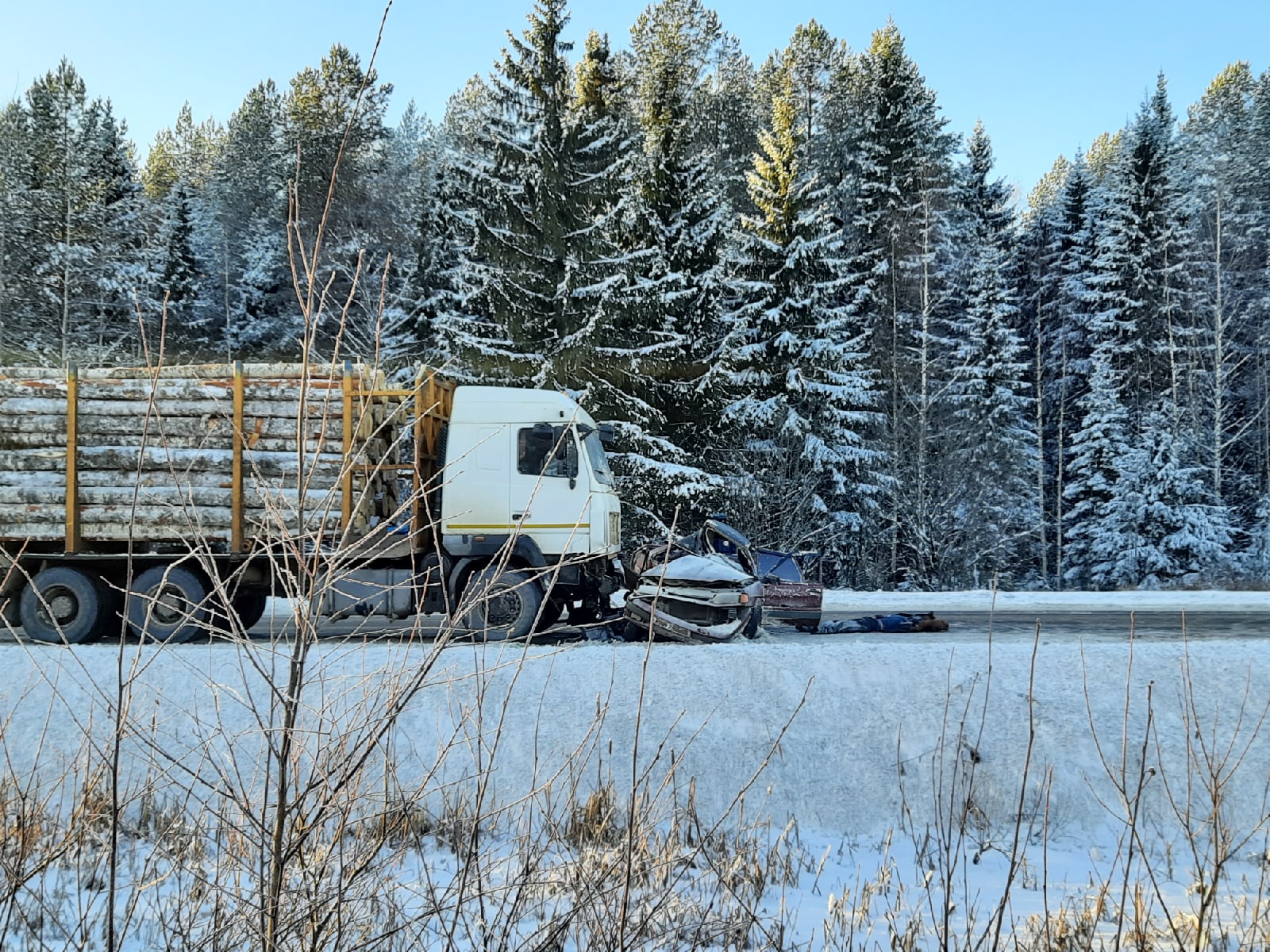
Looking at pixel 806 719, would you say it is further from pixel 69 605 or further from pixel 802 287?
pixel 802 287

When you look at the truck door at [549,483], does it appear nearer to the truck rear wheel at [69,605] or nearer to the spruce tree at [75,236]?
the truck rear wheel at [69,605]

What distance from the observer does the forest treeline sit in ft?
65.7

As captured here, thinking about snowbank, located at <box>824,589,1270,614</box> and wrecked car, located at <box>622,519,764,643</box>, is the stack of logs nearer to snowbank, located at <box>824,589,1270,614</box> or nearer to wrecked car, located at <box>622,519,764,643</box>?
wrecked car, located at <box>622,519,764,643</box>

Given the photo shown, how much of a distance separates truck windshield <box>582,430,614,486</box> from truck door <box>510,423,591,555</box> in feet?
0.64

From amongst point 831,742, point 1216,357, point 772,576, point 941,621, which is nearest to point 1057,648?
point 831,742

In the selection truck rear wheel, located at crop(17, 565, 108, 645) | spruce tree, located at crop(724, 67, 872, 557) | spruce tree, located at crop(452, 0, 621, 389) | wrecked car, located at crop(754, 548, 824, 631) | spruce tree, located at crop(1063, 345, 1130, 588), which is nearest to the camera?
truck rear wheel, located at crop(17, 565, 108, 645)

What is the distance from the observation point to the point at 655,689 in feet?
22.7

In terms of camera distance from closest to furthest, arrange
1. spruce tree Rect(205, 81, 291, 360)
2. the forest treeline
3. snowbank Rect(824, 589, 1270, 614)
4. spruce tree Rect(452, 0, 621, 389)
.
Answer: snowbank Rect(824, 589, 1270, 614) < spruce tree Rect(452, 0, 621, 389) < the forest treeline < spruce tree Rect(205, 81, 291, 360)

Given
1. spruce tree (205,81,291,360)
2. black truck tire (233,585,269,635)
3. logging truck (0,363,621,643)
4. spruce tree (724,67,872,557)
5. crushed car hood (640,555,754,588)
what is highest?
spruce tree (205,81,291,360)

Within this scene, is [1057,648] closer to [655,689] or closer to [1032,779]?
[1032,779]

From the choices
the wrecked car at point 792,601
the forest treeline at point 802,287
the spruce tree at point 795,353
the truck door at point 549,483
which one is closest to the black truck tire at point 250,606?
the truck door at point 549,483

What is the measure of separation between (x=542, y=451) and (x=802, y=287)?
51.6 ft

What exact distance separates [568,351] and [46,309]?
15.2 m

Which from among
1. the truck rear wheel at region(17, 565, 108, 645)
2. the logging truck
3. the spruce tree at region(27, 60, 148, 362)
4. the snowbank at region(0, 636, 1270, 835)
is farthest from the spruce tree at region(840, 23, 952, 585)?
the spruce tree at region(27, 60, 148, 362)
